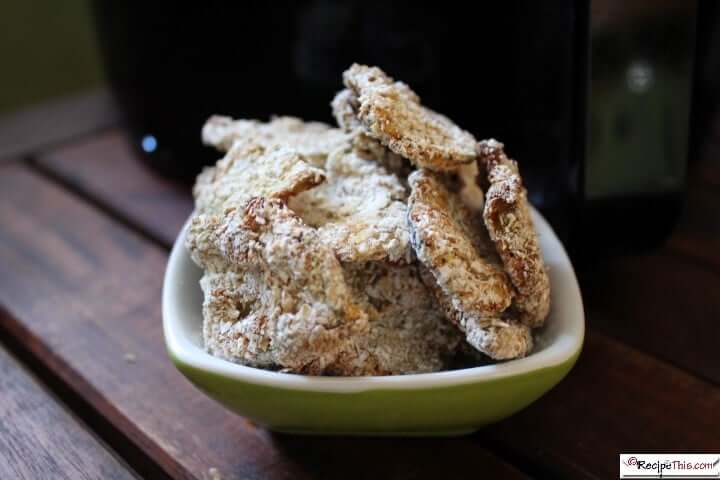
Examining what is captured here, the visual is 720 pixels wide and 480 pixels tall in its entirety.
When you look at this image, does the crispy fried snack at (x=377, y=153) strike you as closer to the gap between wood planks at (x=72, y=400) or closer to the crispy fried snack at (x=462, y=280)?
the crispy fried snack at (x=462, y=280)

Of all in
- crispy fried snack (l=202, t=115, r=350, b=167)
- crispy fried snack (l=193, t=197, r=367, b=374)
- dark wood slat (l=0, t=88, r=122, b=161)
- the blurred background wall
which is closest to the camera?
crispy fried snack (l=193, t=197, r=367, b=374)

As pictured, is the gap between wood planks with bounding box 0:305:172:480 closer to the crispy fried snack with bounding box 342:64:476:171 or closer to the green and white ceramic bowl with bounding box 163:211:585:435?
the green and white ceramic bowl with bounding box 163:211:585:435

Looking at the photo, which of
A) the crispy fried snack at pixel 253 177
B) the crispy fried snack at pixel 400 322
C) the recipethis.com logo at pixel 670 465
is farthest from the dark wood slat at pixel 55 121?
the recipethis.com logo at pixel 670 465

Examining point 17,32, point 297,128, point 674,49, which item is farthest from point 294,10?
point 17,32

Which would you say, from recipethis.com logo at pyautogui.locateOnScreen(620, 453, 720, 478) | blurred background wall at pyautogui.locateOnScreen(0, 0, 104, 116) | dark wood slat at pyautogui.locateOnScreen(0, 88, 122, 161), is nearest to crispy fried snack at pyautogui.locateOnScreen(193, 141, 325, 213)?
recipethis.com logo at pyautogui.locateOnScreen(620, 453, 720, 478)

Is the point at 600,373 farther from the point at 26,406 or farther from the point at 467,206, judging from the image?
the point at 26,406
